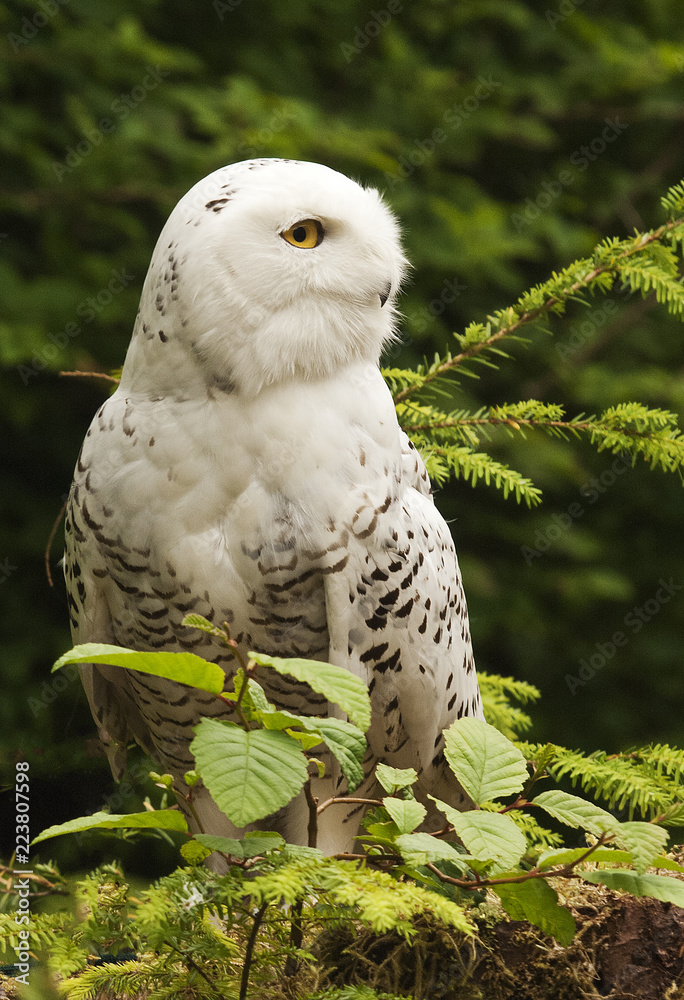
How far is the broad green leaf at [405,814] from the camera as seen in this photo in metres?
1.14

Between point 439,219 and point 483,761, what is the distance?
2718 millimetres

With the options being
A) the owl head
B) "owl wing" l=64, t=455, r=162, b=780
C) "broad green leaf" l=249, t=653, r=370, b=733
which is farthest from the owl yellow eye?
"broad green leaf" l=249, t=653, r=370, b=733

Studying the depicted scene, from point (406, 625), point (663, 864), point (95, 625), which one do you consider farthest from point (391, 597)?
point (663, 864)

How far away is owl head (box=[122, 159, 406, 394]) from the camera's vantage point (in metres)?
1.56

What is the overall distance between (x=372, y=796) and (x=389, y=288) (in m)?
1.08

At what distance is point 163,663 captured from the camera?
108 cm

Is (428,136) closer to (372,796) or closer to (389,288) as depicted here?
(389,288)

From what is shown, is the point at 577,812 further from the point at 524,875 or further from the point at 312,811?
the point at 312,811

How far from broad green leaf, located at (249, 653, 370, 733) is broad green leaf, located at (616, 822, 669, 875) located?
1.13ft

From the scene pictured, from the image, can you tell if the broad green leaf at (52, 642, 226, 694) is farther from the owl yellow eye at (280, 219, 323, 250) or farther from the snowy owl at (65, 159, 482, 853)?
the owl yellow eye at (280, 219, 323, 250)

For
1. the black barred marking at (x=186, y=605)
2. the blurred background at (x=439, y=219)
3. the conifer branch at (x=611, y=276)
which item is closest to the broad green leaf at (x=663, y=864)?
the black barred marking at (x=186, y=605)

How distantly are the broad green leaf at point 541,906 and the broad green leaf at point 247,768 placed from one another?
1.17ft

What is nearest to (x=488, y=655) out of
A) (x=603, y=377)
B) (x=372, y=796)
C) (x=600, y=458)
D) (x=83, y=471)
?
(x=600, y=458)

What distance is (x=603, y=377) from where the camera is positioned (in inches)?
145
